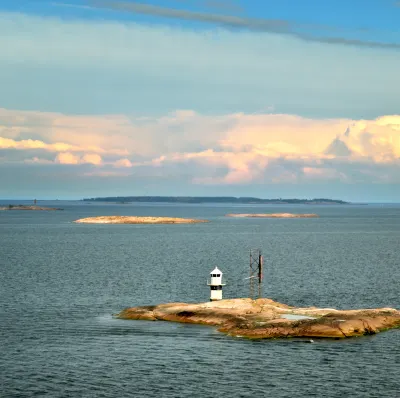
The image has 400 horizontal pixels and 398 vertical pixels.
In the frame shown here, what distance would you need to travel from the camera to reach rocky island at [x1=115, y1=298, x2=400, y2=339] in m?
54.6

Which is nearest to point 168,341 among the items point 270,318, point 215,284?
point 270,318

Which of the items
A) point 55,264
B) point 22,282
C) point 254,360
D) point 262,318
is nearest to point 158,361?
point 254,360

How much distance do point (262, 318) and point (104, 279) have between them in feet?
122

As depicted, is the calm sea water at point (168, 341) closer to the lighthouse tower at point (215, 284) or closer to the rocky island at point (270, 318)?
the rocky island at point (270, 318)

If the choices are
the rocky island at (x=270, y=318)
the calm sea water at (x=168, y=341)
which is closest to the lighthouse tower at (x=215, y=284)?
the rocky island at (x=270, y=318)

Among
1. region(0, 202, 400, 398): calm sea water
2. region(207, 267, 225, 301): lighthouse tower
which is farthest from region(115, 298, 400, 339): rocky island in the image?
region(207, 267, 225, 301): lighthouse tower

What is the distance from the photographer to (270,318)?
58594 millimetres

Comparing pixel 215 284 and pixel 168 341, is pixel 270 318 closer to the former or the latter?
pixel 168 341

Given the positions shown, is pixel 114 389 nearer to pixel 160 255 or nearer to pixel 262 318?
pixel 262 318

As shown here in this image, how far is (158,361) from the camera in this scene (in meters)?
47.7

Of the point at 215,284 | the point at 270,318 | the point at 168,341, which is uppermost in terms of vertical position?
the point at 215,284

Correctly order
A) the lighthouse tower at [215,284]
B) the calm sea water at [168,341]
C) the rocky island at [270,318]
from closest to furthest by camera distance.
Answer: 1. the calm sea water at [168,341]
2. the rocky island at [270,318]
3. the lighthouse tower at [215,284]

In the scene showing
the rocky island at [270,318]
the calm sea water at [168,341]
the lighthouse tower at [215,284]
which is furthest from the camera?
the lighthouse tower at [215,284]

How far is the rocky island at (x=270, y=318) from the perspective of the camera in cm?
5462
